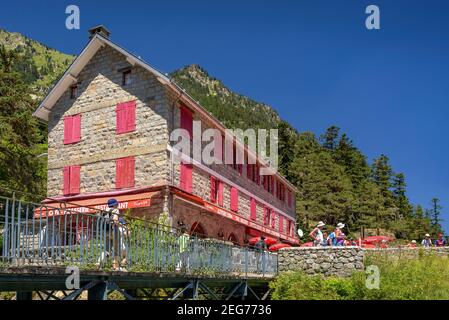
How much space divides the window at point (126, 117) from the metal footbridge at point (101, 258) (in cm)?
869

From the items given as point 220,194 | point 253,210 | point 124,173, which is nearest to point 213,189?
point 220,194

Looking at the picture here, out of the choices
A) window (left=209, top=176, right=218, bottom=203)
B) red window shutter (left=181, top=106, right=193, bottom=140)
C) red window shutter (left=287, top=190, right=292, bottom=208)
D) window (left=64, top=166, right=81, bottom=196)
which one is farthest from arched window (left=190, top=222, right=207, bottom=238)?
red window shutter (left=287, top=190, right=292, bottom=208)

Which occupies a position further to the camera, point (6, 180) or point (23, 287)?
point (6, 180)

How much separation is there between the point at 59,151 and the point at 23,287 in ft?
58.4

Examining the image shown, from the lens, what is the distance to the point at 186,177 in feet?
78.4

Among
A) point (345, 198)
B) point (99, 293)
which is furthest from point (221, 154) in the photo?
point (345, 198)

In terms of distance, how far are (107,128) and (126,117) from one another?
1203 millimetres

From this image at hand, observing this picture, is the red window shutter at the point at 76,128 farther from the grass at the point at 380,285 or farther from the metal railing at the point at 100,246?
the grass at the point at 380,285

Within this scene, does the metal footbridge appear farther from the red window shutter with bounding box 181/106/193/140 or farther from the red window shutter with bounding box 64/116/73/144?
the red window shutter with bounding box 64/116/73/144

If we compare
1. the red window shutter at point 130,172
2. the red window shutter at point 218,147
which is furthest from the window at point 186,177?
the red window shutter at point 218,147

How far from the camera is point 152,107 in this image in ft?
76.9

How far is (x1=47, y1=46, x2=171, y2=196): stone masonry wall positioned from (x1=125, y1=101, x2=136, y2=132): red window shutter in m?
0.19

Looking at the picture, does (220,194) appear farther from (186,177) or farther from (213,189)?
(186,177)
